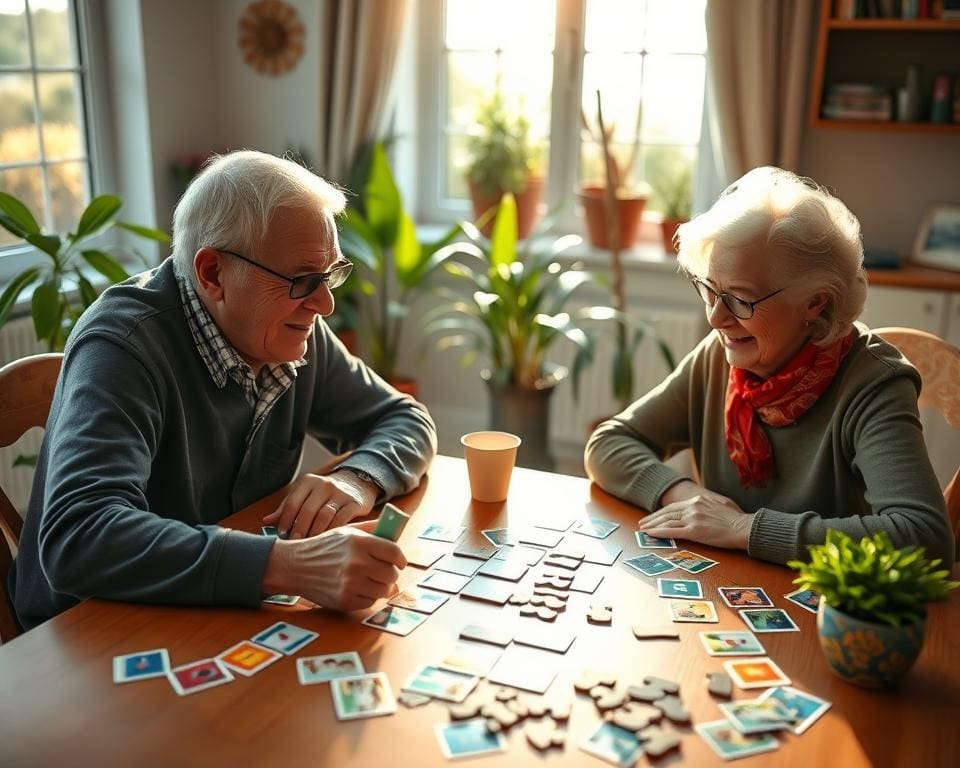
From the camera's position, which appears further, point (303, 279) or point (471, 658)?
point (303, 279)

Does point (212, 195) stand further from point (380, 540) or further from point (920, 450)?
point (920, 450)

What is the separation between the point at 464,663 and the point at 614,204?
8.24 feet

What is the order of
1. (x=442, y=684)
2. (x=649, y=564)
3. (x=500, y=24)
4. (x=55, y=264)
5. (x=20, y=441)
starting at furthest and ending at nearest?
(x=500, y=24)
(x=20, y=441)
(x=55, y=264)
(x=649, y=564)
(x=442, y=684)

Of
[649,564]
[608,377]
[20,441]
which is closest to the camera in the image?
[649,564]

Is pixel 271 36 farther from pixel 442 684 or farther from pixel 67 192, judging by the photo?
pixel 442 684

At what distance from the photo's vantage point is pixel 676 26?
3.82 metres

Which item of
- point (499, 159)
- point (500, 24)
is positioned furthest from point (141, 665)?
point (500, 24)

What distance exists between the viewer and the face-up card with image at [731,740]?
1060 mm

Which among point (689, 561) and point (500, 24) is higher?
point (500, 24)

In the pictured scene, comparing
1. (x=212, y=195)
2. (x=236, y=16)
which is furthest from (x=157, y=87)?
(x=212, y=195)

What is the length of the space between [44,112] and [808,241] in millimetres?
2871

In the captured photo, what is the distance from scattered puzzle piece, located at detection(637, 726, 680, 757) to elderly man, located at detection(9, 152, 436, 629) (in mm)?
425

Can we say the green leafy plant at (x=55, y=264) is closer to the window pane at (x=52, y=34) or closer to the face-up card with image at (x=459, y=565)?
the window pane at (x=52, y=34)

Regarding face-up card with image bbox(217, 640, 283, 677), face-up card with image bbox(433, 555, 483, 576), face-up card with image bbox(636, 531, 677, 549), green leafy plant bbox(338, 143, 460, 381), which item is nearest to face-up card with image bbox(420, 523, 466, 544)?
face-up card with image bbox(433, 555, 483, 576)
